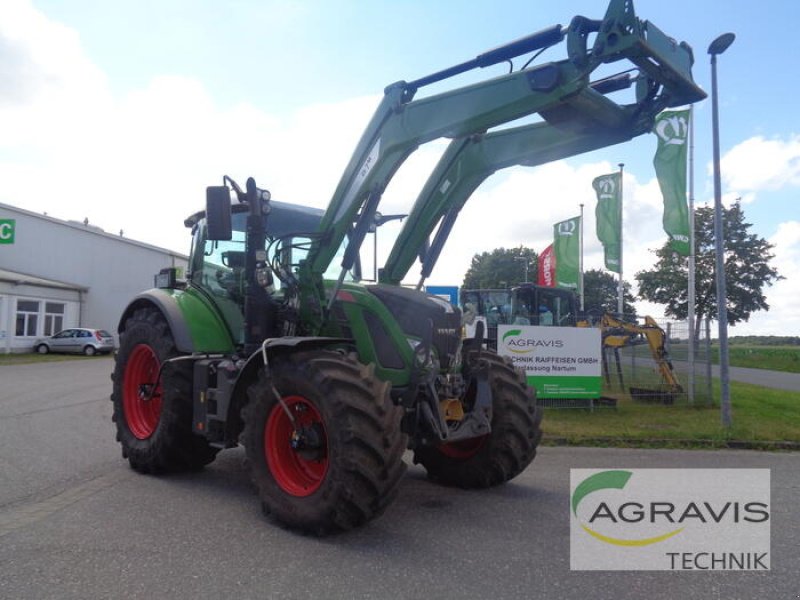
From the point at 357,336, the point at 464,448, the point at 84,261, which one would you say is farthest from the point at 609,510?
the point at 84,261

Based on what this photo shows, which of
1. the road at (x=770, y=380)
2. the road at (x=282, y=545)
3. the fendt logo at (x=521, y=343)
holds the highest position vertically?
the fendt logo at (x=521, y=343)

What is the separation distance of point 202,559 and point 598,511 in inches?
120

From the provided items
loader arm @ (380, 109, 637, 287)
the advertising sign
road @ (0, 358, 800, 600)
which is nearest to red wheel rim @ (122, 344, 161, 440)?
road @ (0, 358, 800, 600)

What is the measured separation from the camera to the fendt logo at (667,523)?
4.50 metres

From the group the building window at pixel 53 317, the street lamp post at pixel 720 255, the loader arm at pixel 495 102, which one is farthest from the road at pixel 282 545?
the building window at pixel 53 317

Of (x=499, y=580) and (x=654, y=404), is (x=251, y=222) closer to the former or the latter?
(x=499, y=580)

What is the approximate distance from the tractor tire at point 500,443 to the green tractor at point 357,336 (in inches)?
0.6

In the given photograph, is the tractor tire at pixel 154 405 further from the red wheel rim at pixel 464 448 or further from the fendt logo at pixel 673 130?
the fendt logo at pixel 673 130

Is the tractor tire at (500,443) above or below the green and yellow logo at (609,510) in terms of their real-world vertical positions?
above

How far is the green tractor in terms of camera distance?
473 centimetres

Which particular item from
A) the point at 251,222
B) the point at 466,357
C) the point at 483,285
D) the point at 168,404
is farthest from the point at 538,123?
the point at 483,285

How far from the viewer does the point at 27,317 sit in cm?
3341

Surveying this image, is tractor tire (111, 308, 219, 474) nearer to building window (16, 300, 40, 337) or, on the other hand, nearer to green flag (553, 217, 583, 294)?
green flag (553, 217, 583, 294)

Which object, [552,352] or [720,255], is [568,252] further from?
[720,255]
